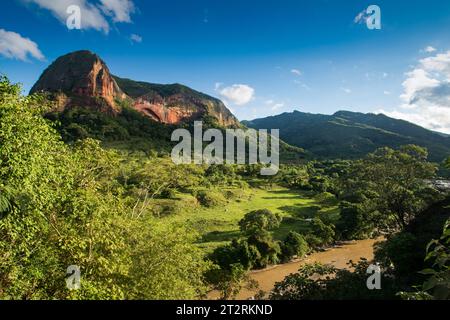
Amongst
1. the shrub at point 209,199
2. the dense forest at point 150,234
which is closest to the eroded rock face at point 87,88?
the shrub at point 209,199

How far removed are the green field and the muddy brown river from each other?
6.72 metres

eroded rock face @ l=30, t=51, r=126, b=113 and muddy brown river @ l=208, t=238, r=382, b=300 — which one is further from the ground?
eroded rock face @ l=30, t=51, r=126, b=113

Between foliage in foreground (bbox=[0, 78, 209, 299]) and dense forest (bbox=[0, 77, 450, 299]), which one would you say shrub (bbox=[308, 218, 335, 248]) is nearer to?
dense forest (bbox=[0, 77, 450, 299])

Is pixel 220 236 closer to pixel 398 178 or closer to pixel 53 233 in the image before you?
pixel 398 178

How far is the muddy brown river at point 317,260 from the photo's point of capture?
3691 cm

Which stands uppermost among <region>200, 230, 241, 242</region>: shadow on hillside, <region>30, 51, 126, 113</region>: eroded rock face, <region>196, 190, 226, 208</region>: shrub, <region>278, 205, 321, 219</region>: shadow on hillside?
<region>30, 51, 126, 113</region>: eroded rock face

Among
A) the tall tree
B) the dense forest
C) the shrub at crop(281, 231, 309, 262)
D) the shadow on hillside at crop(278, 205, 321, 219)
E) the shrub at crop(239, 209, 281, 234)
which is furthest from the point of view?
the shadow on hillside at crop(278, 205, 321, 219)

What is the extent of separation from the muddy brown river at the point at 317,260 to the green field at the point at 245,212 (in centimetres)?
672

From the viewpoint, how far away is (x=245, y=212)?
6938 centimetres

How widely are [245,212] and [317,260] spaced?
26172 mm

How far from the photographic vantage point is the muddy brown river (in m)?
36.9

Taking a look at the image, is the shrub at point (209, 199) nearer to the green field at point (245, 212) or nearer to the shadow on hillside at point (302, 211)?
the green field at point (245, 212)

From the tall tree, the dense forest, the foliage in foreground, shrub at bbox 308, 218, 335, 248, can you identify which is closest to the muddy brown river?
the dense forest

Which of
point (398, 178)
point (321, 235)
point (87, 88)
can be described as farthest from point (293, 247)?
point (87, 88)
